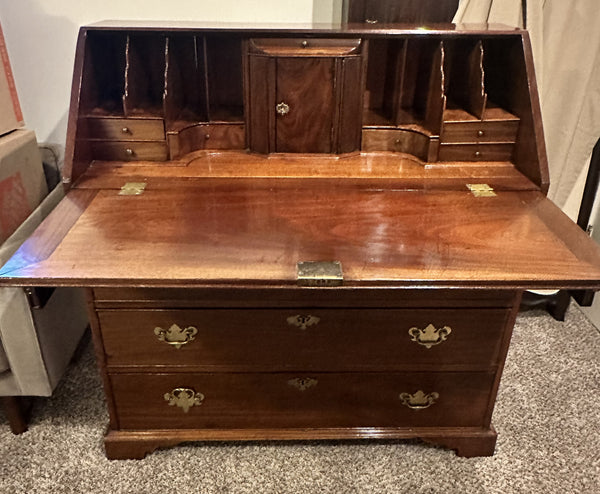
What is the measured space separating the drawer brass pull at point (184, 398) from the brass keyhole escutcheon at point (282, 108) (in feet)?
2.51

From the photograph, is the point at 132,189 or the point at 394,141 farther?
the point at 394,141

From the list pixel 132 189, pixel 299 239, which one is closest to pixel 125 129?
pixel 132 189

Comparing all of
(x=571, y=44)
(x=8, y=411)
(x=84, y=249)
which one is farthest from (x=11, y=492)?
(x=571, y=44)

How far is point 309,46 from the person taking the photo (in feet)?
4.68

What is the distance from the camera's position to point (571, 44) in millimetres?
1723

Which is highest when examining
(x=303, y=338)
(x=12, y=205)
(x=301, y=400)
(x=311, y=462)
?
(x=12, y=205)

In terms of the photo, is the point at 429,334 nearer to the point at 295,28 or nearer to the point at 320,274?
the point at 320,274

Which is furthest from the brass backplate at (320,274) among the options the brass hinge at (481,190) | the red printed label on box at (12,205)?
the red printed label on box at (12,205)

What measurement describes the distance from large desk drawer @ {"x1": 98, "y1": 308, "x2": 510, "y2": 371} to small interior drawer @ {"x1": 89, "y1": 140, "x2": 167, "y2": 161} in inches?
17.5

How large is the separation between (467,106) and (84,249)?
1.08 meters

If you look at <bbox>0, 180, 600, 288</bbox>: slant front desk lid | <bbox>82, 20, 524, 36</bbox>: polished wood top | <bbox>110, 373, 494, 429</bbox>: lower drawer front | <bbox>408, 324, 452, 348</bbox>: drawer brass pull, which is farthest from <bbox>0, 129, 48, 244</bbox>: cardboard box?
<bbox>408, 324, 452, 348</bbox>: drawer brass pull

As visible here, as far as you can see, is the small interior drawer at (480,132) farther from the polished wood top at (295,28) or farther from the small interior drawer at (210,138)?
the small interior drawer at (210,138)

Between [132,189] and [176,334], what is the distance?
37 cm

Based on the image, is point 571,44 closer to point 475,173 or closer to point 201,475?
point 475,173
